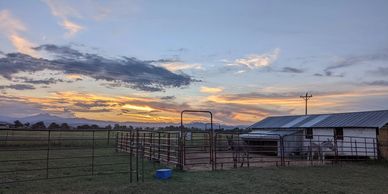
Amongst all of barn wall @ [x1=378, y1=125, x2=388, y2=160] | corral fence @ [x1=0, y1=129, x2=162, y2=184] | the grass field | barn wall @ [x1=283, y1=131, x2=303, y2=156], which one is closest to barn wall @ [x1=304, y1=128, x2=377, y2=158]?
barn wall @ [x1=378, y1=125, x2=388, y2=160]

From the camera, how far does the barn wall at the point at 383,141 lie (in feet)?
69.5

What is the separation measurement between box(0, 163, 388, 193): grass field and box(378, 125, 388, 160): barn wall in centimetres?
860

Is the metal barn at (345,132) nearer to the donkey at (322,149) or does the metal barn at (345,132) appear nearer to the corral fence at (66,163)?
the donkey at (322,149)

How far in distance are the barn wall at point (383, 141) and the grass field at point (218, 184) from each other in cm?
860

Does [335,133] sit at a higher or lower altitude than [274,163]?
higher

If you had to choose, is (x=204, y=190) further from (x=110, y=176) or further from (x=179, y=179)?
(x=110, y=176)

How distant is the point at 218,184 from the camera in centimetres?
1115

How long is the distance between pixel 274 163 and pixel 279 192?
905 centimetres

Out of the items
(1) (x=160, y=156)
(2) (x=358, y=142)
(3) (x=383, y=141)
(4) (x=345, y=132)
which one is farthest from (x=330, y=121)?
(1) (x=160, y=156)

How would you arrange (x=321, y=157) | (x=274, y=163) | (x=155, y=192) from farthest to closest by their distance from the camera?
(x=321, y=157)
(x=274, y=163)
(x=155, y=192)

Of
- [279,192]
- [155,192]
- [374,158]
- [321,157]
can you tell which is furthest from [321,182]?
[374,158]

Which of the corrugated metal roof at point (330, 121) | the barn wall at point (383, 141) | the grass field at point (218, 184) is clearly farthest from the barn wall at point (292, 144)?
the grass field at point (218, 184)

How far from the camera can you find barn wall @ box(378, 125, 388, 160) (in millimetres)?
21188

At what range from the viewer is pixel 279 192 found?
995 centimetres
